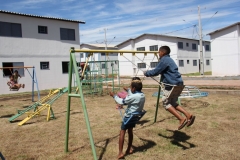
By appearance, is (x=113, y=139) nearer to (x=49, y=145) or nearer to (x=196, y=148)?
(x=49, y=145)

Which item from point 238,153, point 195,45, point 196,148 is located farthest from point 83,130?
point 195,45

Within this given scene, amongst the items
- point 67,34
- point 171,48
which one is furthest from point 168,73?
point 171,48

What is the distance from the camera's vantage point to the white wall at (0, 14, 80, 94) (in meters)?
16.8

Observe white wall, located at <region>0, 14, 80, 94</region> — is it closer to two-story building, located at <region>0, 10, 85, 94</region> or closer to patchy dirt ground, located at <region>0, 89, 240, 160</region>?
two-story building, located at <region>0, 10, 85, 94</region>

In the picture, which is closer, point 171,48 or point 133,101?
point 133,101

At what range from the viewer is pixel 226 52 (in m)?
26.6

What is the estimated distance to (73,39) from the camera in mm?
20641

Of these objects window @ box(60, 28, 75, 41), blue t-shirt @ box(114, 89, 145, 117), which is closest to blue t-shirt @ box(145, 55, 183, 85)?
blue t-shirt @ box(114, 89, 145, 117)

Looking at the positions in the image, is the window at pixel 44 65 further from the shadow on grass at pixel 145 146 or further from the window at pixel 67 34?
the shadow on grass at pixel 145 146

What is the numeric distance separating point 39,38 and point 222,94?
548 inches

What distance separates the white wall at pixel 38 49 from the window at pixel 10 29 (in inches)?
8.6

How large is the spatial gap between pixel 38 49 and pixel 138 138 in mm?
15466

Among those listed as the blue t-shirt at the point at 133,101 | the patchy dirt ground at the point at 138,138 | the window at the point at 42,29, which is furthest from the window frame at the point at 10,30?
the blue t-shirt at the point at 133,101

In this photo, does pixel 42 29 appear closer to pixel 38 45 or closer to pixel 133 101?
pixel 38 45
